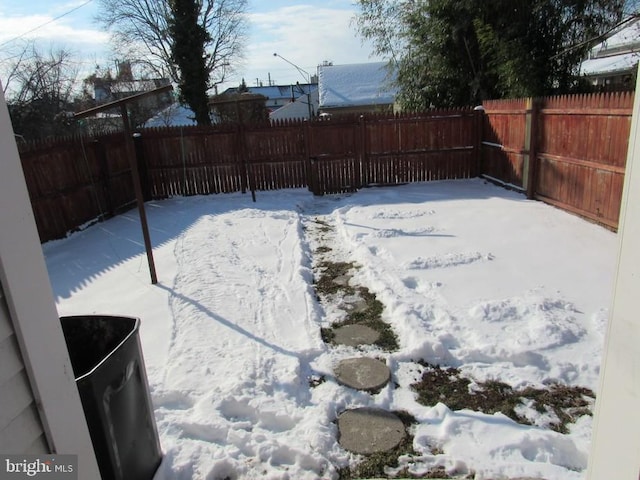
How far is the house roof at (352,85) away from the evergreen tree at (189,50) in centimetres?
823

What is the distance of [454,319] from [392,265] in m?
1.50

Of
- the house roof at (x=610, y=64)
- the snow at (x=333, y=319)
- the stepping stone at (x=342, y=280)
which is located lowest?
the stepping stone at (x=342, y=280)

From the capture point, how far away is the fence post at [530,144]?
7.81m

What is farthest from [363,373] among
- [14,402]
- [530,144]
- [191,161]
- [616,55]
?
[616,55]

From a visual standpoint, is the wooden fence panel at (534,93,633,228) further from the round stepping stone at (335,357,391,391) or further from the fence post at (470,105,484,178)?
the round stepping stone at (335,357,391,391)

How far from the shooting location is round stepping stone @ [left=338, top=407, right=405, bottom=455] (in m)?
2.53

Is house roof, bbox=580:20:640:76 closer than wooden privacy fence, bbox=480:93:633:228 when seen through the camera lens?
No

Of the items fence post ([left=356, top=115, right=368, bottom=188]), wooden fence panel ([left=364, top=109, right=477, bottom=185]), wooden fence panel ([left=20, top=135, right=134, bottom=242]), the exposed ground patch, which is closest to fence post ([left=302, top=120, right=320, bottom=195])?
fence post ([left=356, top=115, right=368, bottom=188])

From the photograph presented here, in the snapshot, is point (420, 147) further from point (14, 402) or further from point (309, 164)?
point (14, 402)

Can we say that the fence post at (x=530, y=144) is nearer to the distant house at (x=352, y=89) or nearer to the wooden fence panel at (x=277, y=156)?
the wooden fence panel at (x=277, y=156)

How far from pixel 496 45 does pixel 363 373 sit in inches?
385

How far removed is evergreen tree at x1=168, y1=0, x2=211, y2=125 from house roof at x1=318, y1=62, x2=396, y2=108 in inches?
324

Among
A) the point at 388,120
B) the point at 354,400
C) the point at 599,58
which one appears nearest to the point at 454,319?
the point at 354,400

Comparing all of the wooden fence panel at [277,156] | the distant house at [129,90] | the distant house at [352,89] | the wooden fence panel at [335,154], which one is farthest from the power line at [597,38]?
the distant house at [129,90]
